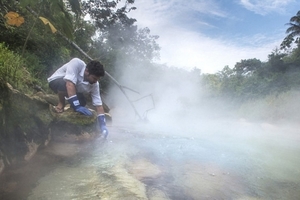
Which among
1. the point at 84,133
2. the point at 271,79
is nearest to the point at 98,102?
the point at 84,133

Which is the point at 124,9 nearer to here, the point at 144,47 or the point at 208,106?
the point at 144,47

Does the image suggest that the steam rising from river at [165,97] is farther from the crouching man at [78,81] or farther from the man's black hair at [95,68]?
the man's black hair at [95,68]

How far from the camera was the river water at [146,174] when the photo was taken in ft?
6.92

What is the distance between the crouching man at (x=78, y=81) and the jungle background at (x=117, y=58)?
0.70 metres

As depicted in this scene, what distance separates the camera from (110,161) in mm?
3049

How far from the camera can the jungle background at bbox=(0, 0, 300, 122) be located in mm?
5450

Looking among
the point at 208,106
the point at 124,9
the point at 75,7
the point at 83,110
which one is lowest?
the point at 208,106

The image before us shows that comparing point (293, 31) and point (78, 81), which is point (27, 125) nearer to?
point (78, 81)

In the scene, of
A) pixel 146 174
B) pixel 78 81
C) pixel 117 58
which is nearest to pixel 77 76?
pixel 78 81

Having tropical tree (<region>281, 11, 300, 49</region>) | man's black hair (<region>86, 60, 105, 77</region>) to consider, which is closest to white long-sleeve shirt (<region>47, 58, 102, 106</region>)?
man's black hair (<region>86, 60, 105, 77</region>)

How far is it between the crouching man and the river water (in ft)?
2.10

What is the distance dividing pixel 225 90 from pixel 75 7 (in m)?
17.9

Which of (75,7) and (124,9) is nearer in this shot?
(75,7)

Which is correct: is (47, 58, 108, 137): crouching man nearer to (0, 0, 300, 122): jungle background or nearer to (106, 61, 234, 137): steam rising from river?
(0, 0, 300, 122): jungle background
